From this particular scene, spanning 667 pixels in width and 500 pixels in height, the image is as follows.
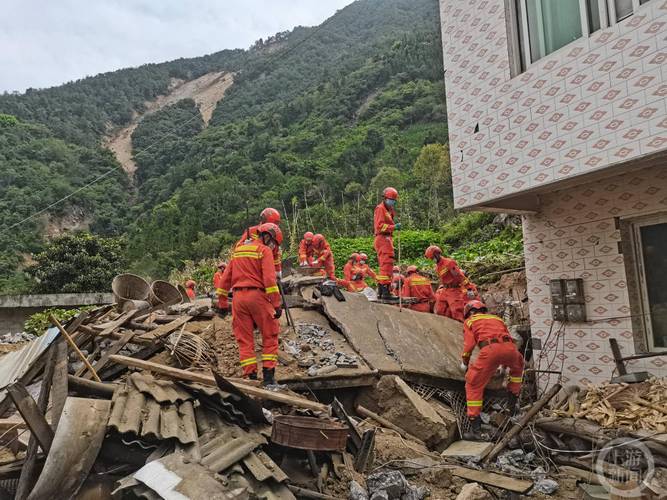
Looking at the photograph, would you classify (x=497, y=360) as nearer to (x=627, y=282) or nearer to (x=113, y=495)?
(x=627, y=282)

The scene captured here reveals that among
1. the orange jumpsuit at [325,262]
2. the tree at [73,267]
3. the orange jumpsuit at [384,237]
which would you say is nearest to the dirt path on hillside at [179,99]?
the tree at [73,267]

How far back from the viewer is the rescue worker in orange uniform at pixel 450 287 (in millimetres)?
9141

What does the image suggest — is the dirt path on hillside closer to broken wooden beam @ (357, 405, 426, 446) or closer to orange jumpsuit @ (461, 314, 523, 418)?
broken wooden beam @ (357, 405, 426, 446)

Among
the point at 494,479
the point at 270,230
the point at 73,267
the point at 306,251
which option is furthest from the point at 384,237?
the point at 73,267

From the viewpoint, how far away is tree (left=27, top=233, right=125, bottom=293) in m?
20.2

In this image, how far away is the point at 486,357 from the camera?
6203mm

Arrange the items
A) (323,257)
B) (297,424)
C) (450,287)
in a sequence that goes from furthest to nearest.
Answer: (323,257) → (450,287) → (297,424)

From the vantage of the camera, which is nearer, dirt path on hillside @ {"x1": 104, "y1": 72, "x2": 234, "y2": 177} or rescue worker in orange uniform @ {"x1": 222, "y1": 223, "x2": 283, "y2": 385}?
rescue worker in orange uniform @ {"x1": 222, "y1": 223, "x2": 283, "y2": 385}

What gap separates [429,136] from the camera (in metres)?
40.8

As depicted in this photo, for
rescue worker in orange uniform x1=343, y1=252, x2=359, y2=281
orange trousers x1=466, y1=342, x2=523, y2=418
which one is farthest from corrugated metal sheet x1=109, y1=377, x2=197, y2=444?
rescue worker in orange uniform x1=343, y1=252, x2=359, y2=281

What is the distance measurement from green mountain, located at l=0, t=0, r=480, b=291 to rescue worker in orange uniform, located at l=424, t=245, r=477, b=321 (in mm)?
14302

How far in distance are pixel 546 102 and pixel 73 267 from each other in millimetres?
20267

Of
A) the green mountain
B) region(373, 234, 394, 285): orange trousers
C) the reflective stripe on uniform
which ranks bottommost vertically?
the reflective stripe on uniform

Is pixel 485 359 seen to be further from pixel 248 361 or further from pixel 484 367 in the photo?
pixel 248 361
